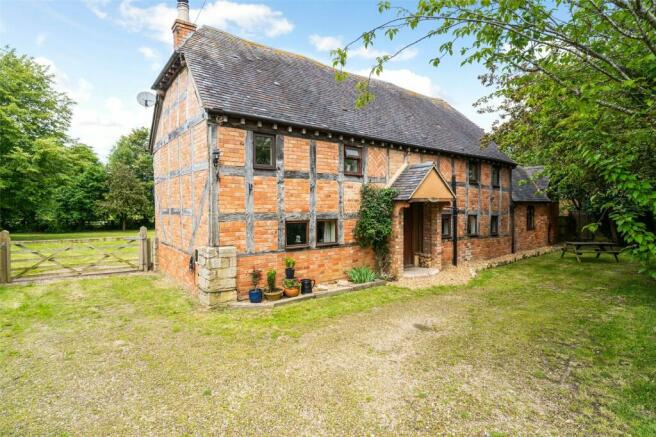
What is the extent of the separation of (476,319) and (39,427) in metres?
8.49

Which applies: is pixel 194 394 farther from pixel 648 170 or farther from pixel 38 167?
pixel 38 167

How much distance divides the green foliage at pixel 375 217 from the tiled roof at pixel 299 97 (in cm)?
222

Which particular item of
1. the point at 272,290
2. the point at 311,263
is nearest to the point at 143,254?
the point at 272,290

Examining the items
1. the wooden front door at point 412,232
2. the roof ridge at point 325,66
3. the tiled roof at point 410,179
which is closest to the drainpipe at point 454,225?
the wooden front door at point 412,232

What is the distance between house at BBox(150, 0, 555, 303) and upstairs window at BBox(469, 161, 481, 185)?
55 millimetres

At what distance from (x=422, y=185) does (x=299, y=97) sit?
583cm

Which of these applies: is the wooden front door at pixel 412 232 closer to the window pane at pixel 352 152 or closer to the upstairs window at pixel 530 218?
the window pane at pixel 352 152

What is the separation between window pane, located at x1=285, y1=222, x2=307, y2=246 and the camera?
10.1m

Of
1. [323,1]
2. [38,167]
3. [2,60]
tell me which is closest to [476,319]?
[323,1]

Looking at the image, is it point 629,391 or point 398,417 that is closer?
point 398,417

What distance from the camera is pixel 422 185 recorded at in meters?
11.9

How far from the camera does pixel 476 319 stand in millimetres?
7801

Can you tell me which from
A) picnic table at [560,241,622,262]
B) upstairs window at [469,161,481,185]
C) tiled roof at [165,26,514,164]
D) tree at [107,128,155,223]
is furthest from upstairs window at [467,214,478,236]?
tree at [107,128,155,223]

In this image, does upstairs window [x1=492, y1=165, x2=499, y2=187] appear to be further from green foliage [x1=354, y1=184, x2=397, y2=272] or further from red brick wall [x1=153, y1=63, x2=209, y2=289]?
red brick wall [x1=153, y1=63, x2=209, y2=289]
